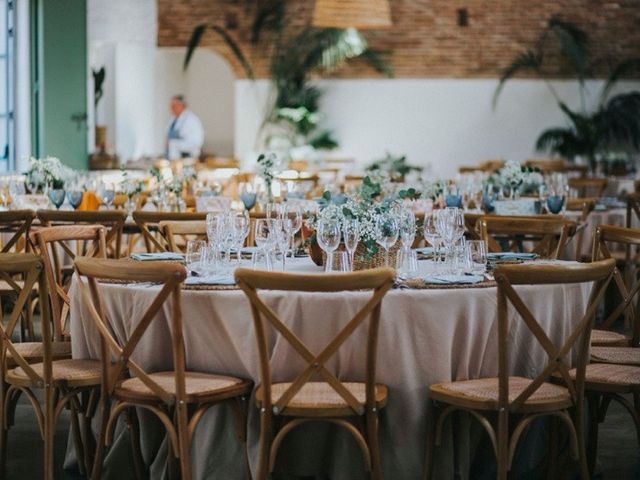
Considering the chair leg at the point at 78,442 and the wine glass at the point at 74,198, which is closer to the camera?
the chair leg at the point at 78,442

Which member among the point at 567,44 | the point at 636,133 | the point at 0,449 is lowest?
the point at 0,449

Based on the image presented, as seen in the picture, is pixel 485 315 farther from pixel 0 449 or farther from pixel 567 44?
pixel 567 44

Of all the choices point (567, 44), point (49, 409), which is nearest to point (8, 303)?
point (49, 409)

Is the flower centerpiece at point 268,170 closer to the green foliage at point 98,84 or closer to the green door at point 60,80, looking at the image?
the green door at point 60,80

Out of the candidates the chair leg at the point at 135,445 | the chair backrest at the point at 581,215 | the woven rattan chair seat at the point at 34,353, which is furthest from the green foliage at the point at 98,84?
the chair leg at the point at 135,445

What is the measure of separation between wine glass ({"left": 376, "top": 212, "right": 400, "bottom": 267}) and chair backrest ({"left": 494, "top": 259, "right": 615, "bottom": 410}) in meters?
0.85

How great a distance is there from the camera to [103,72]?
49.8 feet

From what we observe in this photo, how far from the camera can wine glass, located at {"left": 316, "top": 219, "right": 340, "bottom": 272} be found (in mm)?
4676

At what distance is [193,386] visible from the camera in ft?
13.6

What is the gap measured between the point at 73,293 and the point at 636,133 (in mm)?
11812

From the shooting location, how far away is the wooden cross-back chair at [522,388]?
400 centimetres

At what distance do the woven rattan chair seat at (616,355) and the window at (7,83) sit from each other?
8036mm

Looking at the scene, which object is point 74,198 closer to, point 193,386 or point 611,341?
point 611,341

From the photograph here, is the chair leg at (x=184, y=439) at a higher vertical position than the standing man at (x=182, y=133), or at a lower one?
lower
